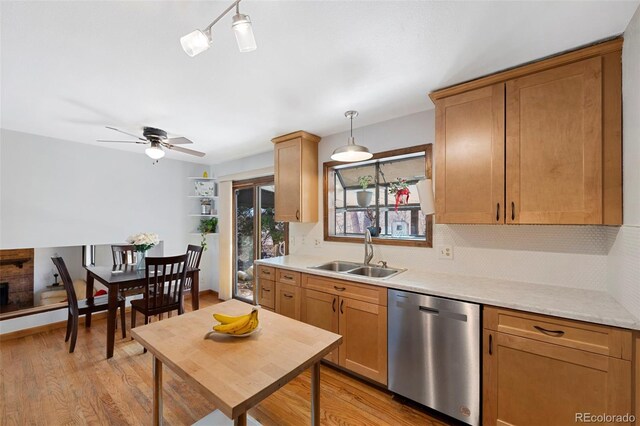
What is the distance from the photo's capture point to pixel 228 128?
291 cm

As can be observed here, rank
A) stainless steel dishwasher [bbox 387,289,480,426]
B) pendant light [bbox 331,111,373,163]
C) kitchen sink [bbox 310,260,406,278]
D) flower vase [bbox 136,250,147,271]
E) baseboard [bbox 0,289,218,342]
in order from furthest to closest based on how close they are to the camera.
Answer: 1. flower vase [bbox 136,250,147,271]
2. baseboard [bbox 0,289,218,342]
3. kitchen sink [bbox 310,260,406,278]
4. pendant light [bbox 331,111,373,163]
5. stainless steel dishwasher [bbox 387,289,480,426]

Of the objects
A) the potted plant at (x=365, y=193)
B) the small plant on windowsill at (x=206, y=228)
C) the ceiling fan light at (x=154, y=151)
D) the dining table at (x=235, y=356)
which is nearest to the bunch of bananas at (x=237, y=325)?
the dining table at (x=235, y=356)

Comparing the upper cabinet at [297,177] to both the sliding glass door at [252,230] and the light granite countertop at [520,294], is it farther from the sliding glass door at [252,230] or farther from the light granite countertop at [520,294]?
the light granite countertop at [520,294]

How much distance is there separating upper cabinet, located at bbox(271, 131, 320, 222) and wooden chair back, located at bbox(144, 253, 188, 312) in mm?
1254

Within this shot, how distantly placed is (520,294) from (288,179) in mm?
2391

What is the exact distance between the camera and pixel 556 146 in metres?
1.58

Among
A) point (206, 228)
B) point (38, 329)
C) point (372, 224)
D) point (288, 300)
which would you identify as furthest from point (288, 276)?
point (38, 329)

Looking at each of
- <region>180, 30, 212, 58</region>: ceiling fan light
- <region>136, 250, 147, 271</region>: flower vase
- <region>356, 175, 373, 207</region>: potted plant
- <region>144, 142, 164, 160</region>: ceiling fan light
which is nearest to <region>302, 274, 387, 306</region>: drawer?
<region>356, 175, 373, 207</region>: potted plant

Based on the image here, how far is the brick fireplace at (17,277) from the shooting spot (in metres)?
3.01

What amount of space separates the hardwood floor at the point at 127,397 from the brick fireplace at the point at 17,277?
72 centimetres

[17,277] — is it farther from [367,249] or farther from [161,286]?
[367,249]

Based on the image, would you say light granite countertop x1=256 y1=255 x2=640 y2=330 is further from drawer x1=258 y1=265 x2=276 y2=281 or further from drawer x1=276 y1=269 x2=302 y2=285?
drawer x1=258 y1=265 x2=276 y2=281
